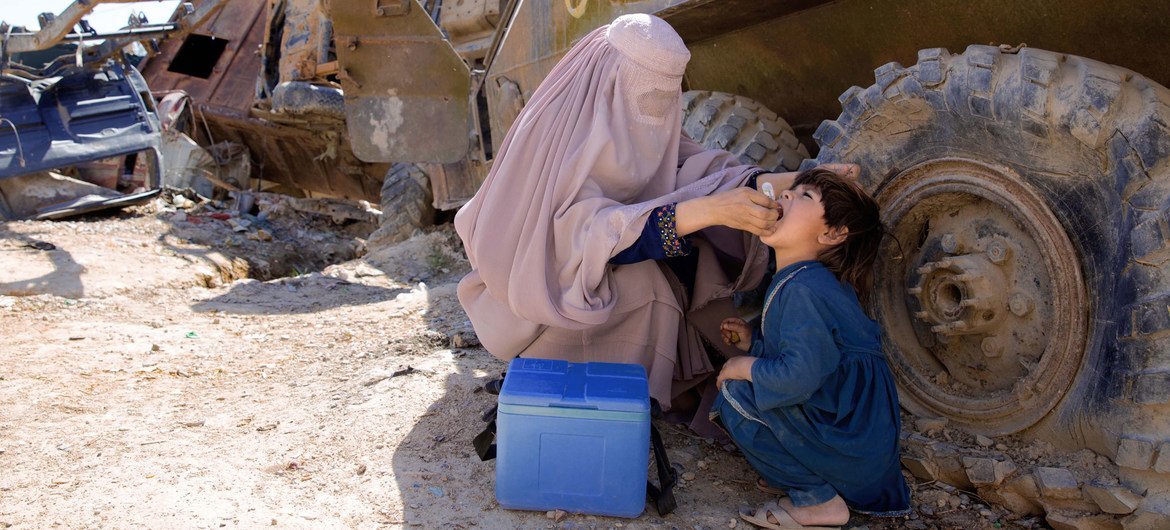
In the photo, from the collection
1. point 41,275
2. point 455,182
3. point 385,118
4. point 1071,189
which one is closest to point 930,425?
point 1071,189

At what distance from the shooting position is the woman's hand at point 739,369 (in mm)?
2217

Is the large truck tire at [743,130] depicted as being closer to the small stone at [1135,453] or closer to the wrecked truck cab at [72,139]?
the small stone at [1135,453]

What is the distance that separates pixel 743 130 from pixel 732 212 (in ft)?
3.97

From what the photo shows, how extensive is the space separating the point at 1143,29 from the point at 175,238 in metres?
7.49

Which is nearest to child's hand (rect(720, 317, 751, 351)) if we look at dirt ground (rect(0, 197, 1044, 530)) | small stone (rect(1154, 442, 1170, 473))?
dirt ground (rect(0, 197, 1044, 530))

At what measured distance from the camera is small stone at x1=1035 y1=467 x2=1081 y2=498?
2020 millimetres

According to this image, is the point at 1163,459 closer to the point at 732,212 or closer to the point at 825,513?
the point at 825,513

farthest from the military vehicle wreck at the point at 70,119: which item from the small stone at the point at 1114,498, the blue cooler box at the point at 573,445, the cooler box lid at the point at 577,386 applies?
the small stone at the point at 1114,498

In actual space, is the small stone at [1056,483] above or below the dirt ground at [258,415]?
above

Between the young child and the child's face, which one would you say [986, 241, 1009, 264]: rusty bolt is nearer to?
the young child

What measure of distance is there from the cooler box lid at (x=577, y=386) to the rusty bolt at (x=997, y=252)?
971 millimetres

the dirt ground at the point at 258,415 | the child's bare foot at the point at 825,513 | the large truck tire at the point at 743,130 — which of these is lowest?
the dirt ground at the point at 258,415

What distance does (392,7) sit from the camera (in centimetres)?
621

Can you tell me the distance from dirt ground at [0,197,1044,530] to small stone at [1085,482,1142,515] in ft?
0.82
